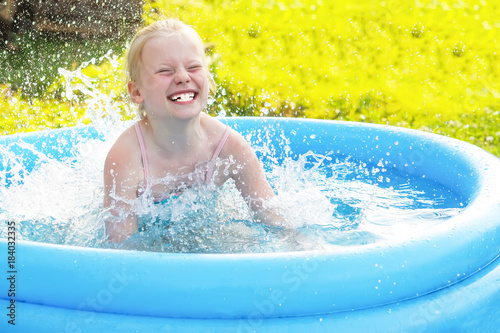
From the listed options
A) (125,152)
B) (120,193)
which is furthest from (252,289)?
(125,152)

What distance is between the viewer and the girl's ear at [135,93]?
2.54 meters

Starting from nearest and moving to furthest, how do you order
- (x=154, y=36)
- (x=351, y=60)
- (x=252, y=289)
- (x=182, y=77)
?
(x=252, y=289) < (x=182, y=77) < (x=154, y=36) < (x=351, y=60)

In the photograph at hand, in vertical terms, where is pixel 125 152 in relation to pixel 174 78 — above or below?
below

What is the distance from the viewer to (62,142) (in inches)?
139

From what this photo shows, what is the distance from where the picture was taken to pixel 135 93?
2.56 meters

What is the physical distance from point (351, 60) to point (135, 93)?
3.39 metres

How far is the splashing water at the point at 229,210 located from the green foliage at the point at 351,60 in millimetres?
2064

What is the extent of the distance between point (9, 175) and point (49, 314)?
1.63 m

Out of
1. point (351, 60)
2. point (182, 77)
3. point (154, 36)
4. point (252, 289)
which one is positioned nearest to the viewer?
point (252, 289)

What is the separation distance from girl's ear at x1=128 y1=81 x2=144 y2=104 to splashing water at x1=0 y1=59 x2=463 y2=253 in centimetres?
43

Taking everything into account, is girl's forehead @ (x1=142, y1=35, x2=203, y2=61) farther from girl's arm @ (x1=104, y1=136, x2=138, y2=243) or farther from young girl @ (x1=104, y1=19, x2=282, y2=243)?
girl's arm @ (x1=104, y1=136, x2=138, y2=243)

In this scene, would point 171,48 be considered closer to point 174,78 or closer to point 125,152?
point 174,78

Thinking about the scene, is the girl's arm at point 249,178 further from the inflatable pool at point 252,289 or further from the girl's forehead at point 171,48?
the inflatable pool at point 252,289

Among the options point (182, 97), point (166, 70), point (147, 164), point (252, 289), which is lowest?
point (252, 289)
